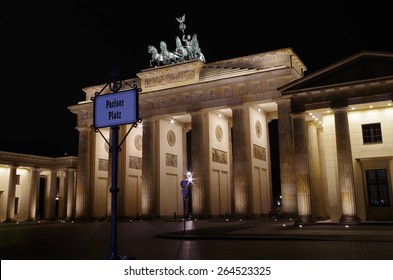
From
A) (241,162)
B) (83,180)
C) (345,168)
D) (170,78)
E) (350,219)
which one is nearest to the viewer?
(350,219)

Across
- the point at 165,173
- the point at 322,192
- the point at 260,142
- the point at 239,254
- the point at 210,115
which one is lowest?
the point at 239,254

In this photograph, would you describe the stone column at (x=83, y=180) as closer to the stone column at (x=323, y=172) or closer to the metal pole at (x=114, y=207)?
the stone column at (x=323, y=172)

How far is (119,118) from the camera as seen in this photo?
414 inches

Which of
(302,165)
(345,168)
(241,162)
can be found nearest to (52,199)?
(241,162)

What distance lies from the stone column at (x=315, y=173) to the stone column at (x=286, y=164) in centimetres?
460

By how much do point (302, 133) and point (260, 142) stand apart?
17631 mm

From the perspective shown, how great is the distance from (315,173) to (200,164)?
14903 mm

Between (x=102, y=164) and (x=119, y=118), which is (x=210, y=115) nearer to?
(x=102, y=164)

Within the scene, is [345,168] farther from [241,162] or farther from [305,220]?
[241,162]

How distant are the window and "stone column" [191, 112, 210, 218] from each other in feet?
62.8

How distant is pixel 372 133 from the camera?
102 feet

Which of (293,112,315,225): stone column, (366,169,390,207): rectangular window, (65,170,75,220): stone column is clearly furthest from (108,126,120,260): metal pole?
(65,170,75,220): stone column

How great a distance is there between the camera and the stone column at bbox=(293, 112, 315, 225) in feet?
101

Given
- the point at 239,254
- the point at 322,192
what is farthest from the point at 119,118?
the point at 322,192
